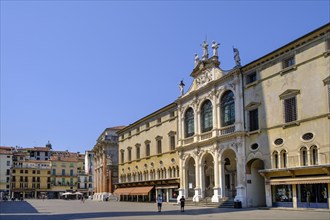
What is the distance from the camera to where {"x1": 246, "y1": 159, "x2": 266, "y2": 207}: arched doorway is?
39.5m

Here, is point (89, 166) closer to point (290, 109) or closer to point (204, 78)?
point (204, 78)

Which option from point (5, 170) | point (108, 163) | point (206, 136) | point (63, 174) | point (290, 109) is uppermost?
point (290, 109)

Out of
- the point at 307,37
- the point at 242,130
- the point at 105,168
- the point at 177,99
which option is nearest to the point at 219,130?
the point at 242,130

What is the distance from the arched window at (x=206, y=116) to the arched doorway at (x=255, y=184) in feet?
25.2

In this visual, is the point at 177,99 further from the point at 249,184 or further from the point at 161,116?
the point at 249,184

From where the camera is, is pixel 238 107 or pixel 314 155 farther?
pixel 238 107

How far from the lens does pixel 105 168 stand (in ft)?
277

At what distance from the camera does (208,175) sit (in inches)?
1950

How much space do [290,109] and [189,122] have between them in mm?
17413

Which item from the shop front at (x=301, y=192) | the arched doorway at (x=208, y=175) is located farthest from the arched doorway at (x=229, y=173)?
the shop front at (x=301, y=192)

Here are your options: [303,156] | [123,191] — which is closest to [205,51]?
[303,156]

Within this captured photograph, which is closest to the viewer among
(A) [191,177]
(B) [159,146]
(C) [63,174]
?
(A) [191,177]

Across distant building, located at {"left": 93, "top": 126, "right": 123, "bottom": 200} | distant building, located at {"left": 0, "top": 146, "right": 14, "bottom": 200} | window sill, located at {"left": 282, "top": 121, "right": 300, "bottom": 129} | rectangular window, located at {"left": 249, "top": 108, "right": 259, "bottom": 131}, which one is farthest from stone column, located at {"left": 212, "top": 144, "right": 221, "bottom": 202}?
distant building, located at {"left": 0, "top": 146, "right": 14, "bottom": 200}

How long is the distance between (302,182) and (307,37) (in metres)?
11.1
